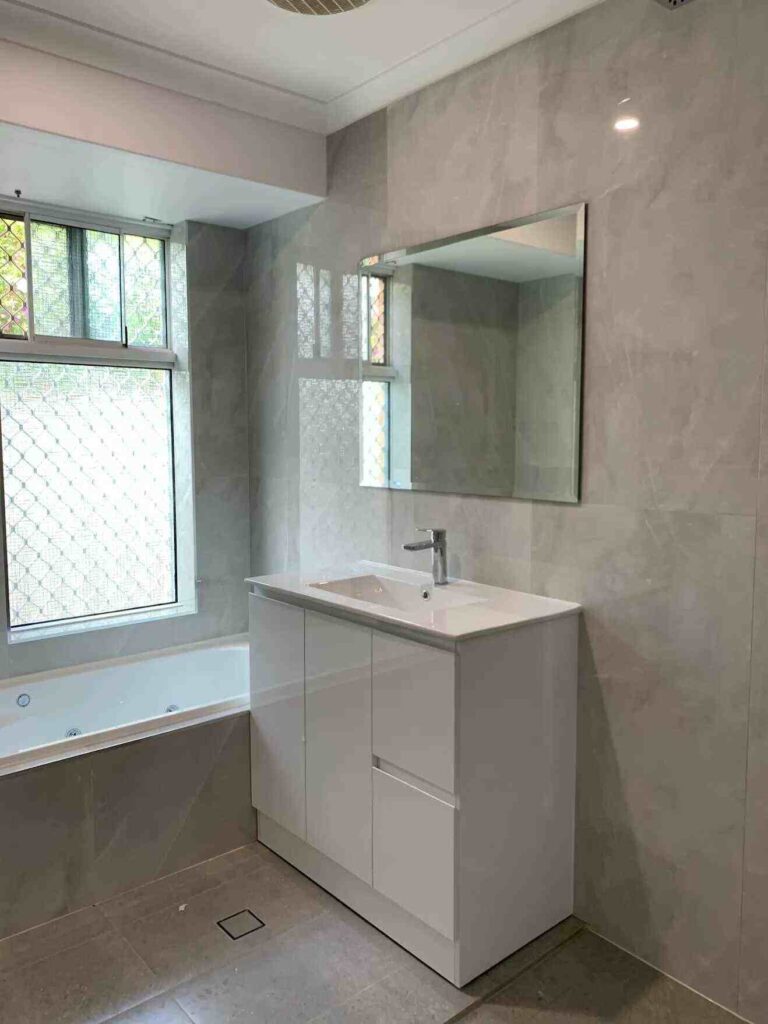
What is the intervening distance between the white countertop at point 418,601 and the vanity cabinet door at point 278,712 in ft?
0.28

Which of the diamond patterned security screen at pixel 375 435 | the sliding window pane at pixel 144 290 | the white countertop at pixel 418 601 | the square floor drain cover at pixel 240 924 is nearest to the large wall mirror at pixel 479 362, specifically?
the diamond patterned security screen at pixel 375 435

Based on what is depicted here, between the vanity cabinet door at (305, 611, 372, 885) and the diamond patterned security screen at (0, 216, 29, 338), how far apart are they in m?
1.69

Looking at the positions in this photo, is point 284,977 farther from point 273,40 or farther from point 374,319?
point 273,40

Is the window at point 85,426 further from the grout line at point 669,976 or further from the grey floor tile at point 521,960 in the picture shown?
the grout line at point 669,976

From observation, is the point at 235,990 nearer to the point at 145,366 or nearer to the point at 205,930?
the point at 205,930

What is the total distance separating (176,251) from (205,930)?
8.53ft

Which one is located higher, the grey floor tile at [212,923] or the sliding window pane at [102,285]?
the sliding window pane at [102,285]

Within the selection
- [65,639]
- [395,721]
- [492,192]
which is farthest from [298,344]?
[395,721]

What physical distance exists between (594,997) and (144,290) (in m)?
3.02

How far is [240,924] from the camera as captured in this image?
2248mm

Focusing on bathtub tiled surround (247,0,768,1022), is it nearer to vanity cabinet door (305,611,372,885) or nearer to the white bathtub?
vanity cabinet door (305,611,372,885)

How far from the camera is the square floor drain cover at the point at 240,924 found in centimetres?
221

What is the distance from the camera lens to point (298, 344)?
3176 millimetres

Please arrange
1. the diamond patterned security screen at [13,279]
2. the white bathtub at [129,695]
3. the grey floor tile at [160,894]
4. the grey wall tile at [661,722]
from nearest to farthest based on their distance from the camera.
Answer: the grey wall tile at [661,722] → the grey floor tile at [160,894] → the white bathtub at [129,695] → the diamond patterned security screen at [13,279]
